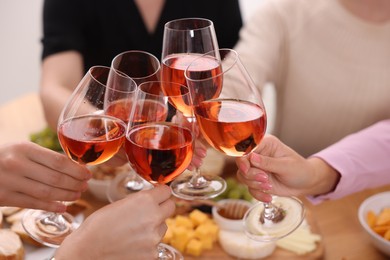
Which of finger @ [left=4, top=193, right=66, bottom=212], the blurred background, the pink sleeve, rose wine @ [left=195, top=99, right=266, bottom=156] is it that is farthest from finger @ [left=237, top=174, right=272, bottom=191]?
the blurred background

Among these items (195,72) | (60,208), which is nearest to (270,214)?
(195,72)

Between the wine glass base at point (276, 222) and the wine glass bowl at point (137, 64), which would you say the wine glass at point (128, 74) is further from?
the wine glass base at point (276, 222)

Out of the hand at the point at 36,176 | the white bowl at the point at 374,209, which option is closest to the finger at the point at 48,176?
the hand at the point at 36,176

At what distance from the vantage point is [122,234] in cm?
90

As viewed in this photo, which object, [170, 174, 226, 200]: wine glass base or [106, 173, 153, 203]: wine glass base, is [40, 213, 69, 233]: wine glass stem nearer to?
[106, 173, 153, 203]: wine glass base

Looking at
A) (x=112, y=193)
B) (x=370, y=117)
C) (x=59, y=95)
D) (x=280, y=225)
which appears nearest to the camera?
(x=280, y=225)

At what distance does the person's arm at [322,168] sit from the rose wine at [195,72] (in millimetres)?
173

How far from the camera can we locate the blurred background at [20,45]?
13.3 feet

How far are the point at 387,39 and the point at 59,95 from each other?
1.09m

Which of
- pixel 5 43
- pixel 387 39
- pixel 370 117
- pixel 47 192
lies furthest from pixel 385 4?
pixel 5 43

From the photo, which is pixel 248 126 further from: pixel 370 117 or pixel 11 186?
pixel 370 117

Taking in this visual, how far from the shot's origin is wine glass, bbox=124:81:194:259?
91 cm

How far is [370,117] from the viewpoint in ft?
6.03

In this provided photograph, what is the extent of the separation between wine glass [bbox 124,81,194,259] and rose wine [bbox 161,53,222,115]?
1cm
